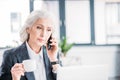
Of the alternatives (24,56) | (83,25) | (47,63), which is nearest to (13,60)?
(24,56)

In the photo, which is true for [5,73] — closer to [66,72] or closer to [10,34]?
[66,72]

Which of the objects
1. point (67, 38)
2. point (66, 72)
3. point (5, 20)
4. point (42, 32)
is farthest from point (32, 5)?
point (42, 32)

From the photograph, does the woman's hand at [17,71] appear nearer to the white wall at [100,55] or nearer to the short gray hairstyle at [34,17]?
the short gray hairstyle at [34,17]

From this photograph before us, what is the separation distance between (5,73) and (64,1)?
4402 millimetres

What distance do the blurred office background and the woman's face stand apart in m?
4.18

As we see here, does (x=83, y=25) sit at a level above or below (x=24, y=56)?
above

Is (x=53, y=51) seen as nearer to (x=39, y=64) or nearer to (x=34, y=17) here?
(x=39, y=64)

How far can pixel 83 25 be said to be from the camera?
18.8 feet

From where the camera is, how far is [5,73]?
1274mm

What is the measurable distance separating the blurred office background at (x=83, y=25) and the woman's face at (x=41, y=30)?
4.18m

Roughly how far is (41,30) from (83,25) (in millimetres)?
4492

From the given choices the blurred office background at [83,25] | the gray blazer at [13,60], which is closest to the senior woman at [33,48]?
the gray blazer at [13,60]

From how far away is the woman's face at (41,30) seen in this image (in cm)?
126

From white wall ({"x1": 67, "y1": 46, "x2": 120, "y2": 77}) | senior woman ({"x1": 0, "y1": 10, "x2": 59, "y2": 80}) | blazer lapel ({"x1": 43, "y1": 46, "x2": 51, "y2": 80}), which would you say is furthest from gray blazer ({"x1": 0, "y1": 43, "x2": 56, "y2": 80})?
white wall ({"x1": 67, "y1": 46, "x2": 120, "y2": 77})
